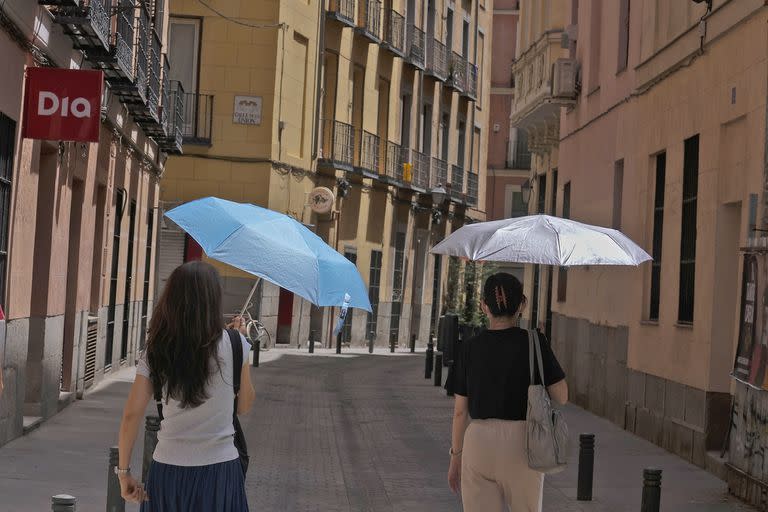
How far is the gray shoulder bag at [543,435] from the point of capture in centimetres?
702

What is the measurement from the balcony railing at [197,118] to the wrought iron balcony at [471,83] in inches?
628

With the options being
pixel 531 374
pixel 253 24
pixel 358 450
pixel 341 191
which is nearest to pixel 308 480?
pixel 358 450

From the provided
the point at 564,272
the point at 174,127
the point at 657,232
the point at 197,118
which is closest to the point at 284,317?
the point at 197,118

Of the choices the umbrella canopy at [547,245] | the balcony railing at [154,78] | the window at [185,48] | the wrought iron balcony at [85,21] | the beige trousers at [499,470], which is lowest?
the beige trousers at [499,470]

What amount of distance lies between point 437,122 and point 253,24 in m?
13.1

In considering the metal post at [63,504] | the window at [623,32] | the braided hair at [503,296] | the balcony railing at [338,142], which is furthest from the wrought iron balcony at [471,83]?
the metal post at [63,504]

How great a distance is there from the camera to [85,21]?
14.3 metres

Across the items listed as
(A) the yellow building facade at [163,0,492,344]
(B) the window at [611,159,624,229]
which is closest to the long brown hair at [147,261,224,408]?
(B) the window at [611,159,624,229]

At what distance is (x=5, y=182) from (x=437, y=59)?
33495 millimetres

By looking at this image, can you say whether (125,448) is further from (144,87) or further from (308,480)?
(144,87)

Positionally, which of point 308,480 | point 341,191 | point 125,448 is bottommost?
point 308,480

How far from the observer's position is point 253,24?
3425cm

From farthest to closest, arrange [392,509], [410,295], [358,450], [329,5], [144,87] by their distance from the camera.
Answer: [410,295] < [329,5] < [144,87] < [358,450] < [392,509]

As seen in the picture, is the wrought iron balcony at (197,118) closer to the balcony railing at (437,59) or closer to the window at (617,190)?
the balcony railing at (437,59)
